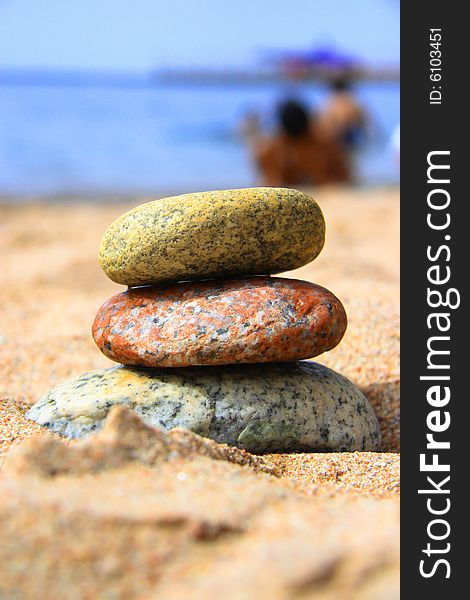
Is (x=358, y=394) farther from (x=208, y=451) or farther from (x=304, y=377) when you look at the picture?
(x=208, y=451)

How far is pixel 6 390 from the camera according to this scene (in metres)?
4.21

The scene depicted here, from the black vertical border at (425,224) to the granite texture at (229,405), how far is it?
0.62 m

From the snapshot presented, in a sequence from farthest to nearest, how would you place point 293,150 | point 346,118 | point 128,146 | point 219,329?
1. point 128,146
2. point 346,118
3. point 293,150
4. point 219,329

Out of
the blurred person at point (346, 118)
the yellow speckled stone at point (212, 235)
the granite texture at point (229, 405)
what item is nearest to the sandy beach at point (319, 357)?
the granite texture at point (229, 405)

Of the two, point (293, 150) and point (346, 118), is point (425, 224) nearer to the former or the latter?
point (293, 150)

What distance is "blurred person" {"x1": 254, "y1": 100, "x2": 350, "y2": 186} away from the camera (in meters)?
10.6

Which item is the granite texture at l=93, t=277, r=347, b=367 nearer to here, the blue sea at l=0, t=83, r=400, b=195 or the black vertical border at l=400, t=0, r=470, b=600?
the black vertical border at l=400, t=0, r=470, b=600

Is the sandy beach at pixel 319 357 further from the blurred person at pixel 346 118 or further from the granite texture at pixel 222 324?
the blurred person at pixel 346 118

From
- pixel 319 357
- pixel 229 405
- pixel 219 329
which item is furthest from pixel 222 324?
pixel 319 357

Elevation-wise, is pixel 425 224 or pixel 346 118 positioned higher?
pixel 425 224

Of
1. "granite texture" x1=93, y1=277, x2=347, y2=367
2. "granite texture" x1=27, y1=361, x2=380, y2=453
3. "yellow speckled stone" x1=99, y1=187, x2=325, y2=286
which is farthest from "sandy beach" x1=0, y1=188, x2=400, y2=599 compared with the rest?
"yellow speckled stone" x1=99, y1=187, x2=325, y2=286

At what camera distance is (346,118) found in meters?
13.6

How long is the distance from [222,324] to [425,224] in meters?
0.85

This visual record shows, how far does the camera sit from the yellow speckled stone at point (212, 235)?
314 cm
